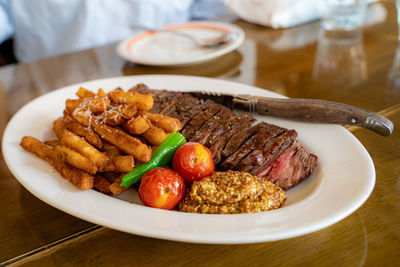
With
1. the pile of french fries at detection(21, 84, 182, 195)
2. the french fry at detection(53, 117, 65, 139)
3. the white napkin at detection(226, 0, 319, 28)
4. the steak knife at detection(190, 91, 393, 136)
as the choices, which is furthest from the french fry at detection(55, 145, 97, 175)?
the white napkin at detection(226, 0, 319, 28)

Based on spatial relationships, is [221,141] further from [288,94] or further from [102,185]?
[288,94]

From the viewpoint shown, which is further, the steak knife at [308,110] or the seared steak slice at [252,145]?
the steak knife at [308,110]

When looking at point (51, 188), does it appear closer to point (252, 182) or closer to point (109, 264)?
point (109, 264)

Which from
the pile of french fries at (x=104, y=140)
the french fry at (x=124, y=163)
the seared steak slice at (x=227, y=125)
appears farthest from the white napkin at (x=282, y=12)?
the french fry at (x=124, y=163)

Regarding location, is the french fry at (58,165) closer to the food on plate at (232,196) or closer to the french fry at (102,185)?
the french fry at (102,185)

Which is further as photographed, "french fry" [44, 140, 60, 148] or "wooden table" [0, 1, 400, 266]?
"french fry" [44, 140, 60, 148]

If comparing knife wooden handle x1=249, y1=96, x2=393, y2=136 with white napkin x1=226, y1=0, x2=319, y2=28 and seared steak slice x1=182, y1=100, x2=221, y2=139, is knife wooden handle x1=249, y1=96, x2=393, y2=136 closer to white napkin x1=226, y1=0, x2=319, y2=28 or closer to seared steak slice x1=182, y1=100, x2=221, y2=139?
seared steak slice x1=182, y1=100, x2=221, y2=139
